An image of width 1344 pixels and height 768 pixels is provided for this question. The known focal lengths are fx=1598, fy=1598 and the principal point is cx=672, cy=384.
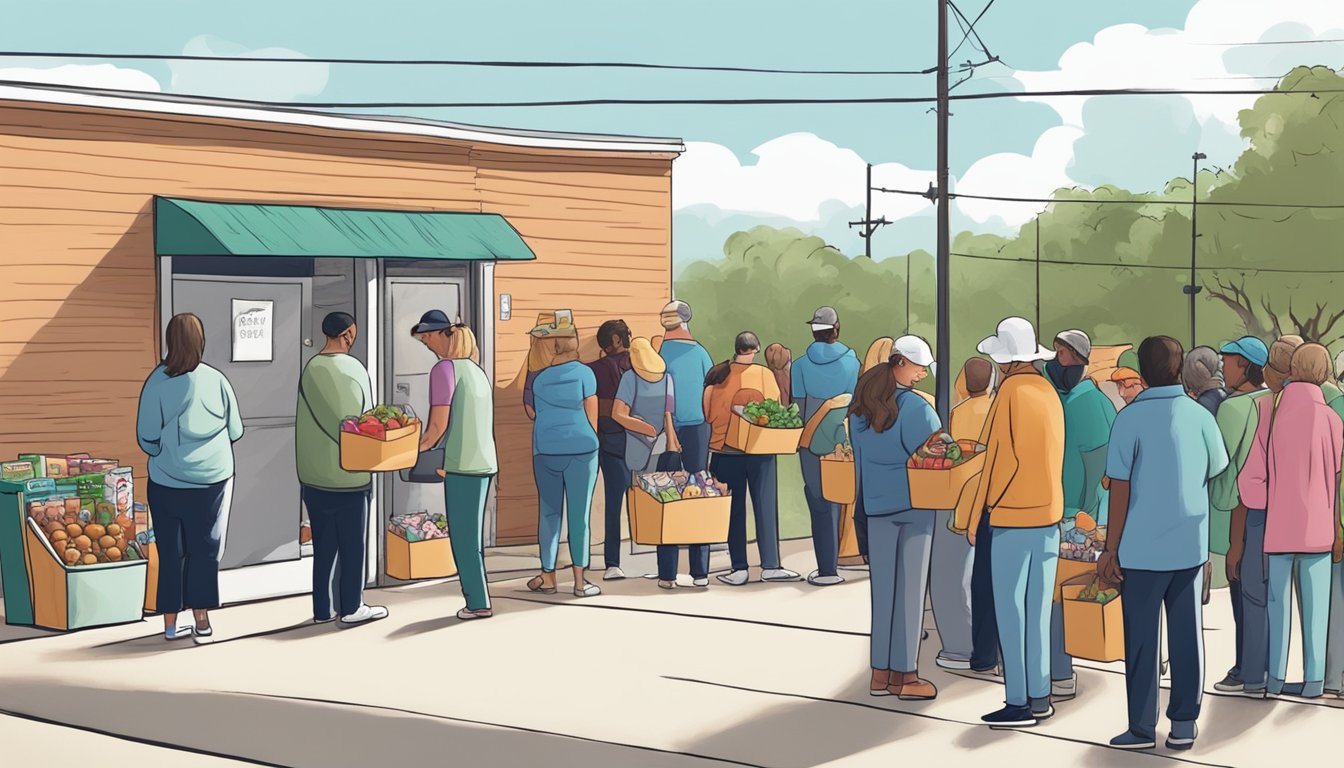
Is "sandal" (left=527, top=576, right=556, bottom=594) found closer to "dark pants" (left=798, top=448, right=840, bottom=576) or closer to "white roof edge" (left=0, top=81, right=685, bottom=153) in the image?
"dark pants" (left=798, top=448, right=840, bottom=576)

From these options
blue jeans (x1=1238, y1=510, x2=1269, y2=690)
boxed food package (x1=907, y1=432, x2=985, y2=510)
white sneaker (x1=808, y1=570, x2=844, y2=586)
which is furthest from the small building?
blue jeans (x1=1238, y1=510, x2=1269, y2=690)

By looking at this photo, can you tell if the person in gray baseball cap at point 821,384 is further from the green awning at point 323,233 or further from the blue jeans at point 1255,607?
the blue jeans at point 1255,607

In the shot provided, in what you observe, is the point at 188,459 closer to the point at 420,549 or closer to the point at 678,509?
the point at 420,549

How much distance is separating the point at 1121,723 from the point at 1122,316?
74.0 meters

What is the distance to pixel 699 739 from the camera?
7.86 meters

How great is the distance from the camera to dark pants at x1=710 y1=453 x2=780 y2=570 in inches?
490

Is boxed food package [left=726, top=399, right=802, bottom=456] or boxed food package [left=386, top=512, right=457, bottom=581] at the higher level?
boxed food package [left=726, top=399, right=802, bottom=456]

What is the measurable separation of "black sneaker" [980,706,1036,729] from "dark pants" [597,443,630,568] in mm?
4961

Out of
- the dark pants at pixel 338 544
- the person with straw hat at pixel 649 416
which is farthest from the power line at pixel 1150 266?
the dark pants at pixel 338 544

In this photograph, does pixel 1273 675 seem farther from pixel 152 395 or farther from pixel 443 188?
pixel 443 188

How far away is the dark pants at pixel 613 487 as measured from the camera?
12.6 meters

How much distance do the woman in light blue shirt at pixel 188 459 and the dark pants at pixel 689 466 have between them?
3.56 meters

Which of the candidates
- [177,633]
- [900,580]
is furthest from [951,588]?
[177,633]

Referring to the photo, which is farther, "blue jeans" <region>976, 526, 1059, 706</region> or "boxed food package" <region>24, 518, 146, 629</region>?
"boxed food package" <region>24, 518, 146, 629</region>
